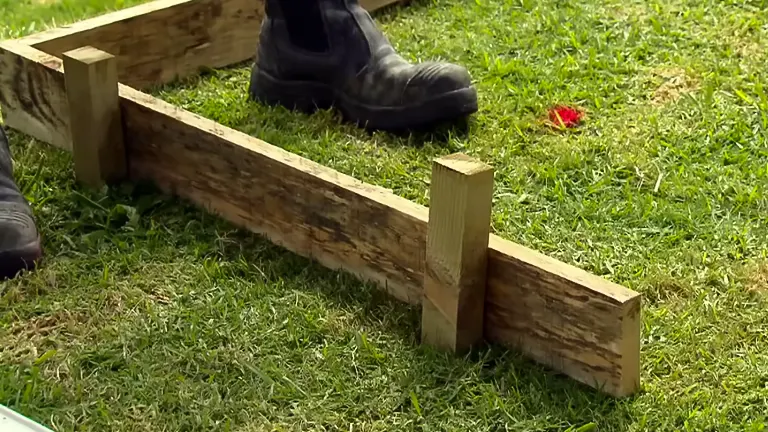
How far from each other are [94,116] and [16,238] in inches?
11.4

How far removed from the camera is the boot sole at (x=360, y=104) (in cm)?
194

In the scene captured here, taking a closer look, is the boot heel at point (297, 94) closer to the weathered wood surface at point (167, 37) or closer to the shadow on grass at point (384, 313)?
the weathered wood surface at point (167, 37)

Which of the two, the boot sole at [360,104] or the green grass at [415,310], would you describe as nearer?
the green grass at [415,310]

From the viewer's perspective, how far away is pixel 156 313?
1444 millimetres

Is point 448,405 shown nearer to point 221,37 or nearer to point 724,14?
point 221,37

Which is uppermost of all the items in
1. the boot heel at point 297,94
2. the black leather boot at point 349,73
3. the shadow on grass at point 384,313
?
the black leather boot at point 349,73

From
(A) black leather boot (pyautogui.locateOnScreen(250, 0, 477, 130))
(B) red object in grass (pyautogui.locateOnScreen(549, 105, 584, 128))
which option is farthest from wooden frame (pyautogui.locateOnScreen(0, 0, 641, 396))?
(B) red object in grass (pyautogui.locateOnScreen(549, 105, 584, 128))

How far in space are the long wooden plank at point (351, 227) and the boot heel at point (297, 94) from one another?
13.9 inches

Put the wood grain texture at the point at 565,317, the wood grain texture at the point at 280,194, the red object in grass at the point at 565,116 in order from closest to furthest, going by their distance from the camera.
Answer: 1. the wood grain texture at the point at 565,317
2. the wood grain texture at the point at 280,194
3. the red object in grass at the point at 565,116

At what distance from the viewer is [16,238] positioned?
5.06ft

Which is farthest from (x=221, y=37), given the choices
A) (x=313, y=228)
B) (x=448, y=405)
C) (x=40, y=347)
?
(x=448, y=405)

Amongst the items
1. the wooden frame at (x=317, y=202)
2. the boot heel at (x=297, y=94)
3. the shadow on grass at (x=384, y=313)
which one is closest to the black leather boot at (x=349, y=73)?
the boot heel at (x=297, y=94)

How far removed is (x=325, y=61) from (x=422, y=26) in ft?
2.02

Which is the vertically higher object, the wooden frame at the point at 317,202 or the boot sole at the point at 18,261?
the wooden frame at the point at 317,202
